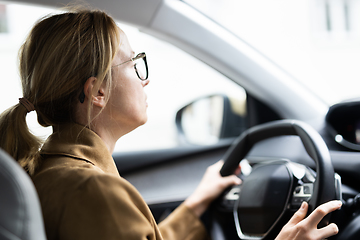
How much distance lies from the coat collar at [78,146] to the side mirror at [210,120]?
51.0 inches

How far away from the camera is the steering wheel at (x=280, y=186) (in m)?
1.17

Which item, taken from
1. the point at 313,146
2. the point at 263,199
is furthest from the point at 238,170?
the point at 313,146

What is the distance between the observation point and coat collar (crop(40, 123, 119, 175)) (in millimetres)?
1069

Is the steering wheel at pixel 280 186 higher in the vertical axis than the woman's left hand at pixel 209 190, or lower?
higher

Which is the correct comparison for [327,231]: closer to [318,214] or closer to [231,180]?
[318,214]

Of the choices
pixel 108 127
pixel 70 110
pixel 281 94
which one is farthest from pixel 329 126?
pixel 70 110

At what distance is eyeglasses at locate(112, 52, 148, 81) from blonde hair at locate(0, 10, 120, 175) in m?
0.12

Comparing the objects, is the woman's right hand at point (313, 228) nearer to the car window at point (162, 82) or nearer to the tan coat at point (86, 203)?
the tan coat at point (86, 203)

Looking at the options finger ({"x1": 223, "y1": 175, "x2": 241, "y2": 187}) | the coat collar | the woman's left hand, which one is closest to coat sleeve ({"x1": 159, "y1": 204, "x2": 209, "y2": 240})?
the woman's left hand

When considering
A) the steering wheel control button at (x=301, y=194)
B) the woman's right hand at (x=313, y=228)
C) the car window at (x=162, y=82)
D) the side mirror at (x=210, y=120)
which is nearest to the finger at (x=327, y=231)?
the woman's right hand at (x=313, y=228)

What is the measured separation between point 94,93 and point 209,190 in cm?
79

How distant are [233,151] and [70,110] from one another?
2.50ft

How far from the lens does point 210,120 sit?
8.47 ft

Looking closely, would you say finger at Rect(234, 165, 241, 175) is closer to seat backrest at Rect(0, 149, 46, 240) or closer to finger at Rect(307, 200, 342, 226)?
finger at Rect(307, 200, 342, 226)
